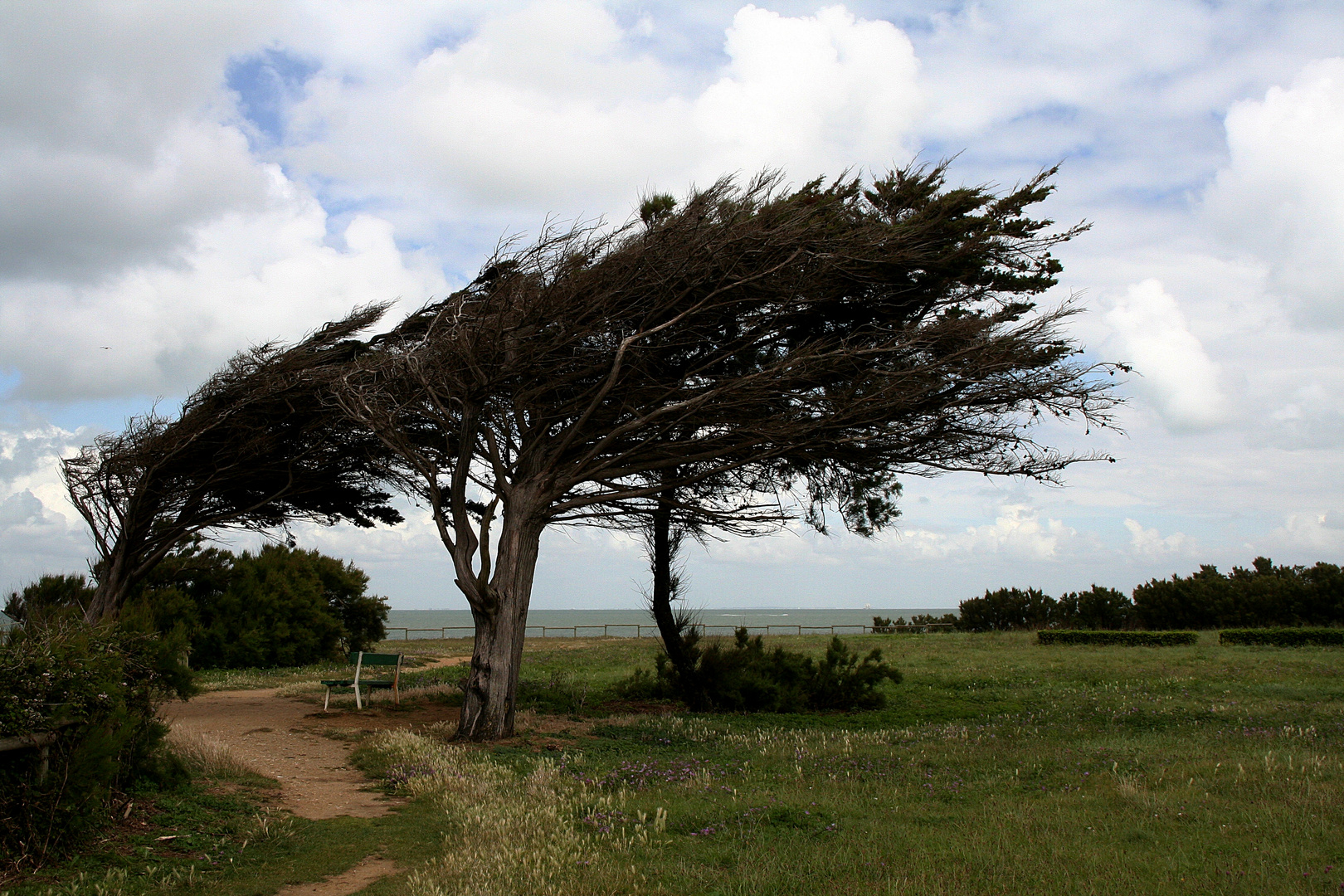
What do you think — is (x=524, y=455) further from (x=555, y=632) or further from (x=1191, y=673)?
(x=555, y=632)

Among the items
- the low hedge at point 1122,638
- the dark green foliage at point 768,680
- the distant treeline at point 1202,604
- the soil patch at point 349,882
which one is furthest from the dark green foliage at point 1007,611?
the soil patch at point 349,882

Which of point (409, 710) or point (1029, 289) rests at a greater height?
point (1029, 289)

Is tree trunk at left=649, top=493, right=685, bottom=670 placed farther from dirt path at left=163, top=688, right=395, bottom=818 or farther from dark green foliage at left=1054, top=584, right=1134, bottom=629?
dark green foliage at left=1054, top=584, right=1134, bottom=629

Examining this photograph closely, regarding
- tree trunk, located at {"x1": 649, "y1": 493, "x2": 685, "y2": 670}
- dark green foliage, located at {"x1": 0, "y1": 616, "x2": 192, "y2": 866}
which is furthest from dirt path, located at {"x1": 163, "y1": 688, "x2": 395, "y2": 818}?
tree trunk, located at {"x1": 649, "y1": 493, "x2": 685, "y2": 670}

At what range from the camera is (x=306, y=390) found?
1458 centimetres

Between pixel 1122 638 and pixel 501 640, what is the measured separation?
1025 inches

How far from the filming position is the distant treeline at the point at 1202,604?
31859mm

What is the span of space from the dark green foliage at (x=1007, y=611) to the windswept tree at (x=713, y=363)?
1191 inches

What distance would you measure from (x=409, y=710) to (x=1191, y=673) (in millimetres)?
17200

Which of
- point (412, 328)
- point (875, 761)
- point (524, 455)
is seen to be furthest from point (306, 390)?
point (875, 761)

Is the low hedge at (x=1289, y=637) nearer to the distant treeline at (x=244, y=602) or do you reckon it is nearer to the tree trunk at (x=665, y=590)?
the tree trunk at (x=665, y=590)

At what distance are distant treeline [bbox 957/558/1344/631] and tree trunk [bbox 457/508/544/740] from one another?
30.4 metres

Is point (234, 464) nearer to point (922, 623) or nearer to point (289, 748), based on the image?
point (289, 748)

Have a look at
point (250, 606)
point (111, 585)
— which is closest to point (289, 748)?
Result: point (111, 585)
